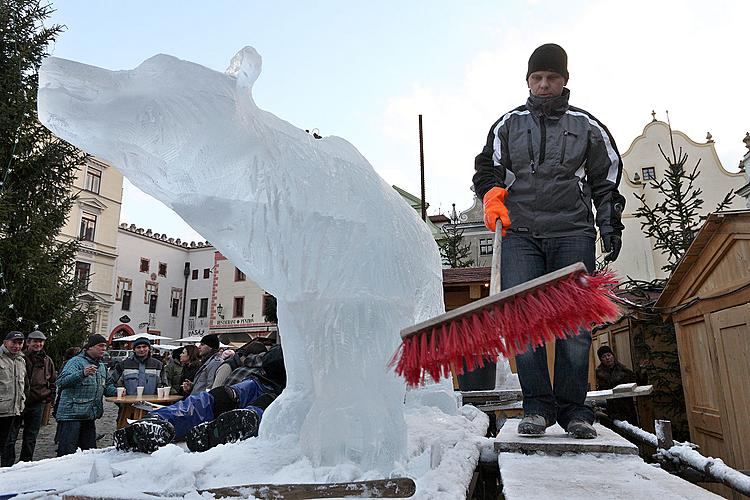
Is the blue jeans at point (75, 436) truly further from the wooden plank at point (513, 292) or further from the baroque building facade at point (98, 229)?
the baroque building facade at point (98, 229)

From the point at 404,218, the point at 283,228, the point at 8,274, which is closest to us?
the point at 283,228

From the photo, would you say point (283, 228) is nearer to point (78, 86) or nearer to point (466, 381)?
point (78, 86)

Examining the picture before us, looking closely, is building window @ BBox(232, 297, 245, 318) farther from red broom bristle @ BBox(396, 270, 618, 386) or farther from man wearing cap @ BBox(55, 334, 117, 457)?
red broom bristle @ BBox(396, 270, 618, 386)

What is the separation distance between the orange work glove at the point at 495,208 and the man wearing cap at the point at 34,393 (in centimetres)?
592

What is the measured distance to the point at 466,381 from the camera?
554 cm

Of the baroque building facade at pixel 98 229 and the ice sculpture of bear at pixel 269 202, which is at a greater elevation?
the baroque building facade at pixel 98 229

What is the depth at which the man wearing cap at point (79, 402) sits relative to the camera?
5512 mm

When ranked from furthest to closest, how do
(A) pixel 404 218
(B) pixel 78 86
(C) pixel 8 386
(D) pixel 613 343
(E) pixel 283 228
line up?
(D) pixel 613 343
(C) pixel 8 386
(A) pixel 404 218
(E) pixel 283 228
(B) pixel 78 86

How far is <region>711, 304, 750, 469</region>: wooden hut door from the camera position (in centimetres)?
382

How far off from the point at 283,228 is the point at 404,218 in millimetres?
654

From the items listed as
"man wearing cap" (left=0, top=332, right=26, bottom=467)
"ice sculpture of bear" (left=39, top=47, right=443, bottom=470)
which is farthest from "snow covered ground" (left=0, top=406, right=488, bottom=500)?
"man wearing cap" (left=0, top=332, right=26, bottom=467)

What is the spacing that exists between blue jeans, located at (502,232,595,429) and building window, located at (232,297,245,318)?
3436 cm

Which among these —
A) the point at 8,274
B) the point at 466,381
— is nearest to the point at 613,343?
the point at 466,381

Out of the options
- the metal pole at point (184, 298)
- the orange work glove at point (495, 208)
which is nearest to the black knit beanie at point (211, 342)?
the orange work glove at point (495, 208)
